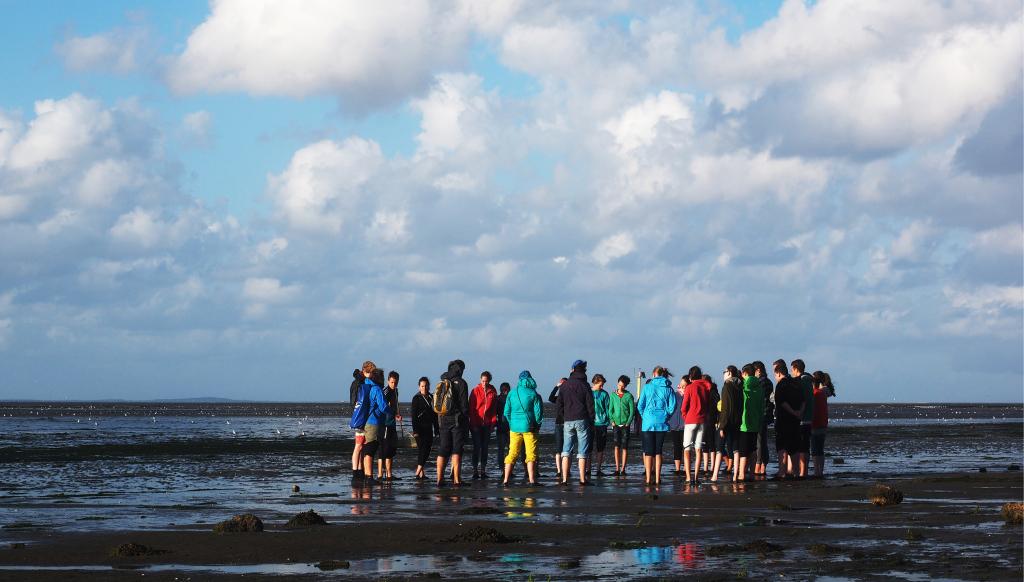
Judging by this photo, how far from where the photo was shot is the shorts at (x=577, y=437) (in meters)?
21.5

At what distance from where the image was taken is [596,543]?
1316cm

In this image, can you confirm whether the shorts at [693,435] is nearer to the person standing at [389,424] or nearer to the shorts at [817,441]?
the shorts at [817,441]

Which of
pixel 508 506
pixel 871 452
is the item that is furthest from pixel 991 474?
pixel 871 452

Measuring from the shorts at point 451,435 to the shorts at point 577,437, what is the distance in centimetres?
182

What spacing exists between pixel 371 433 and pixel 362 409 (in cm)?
52

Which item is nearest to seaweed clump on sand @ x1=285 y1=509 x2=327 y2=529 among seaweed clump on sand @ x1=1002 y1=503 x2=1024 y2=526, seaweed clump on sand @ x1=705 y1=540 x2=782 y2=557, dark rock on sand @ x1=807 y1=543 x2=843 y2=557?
seaweed clump on sand @ x1=705 y1=540 x2=782 y2=557

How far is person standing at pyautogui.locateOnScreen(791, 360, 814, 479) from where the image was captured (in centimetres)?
2200

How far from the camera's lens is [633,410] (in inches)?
938

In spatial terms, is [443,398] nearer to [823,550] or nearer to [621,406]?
[621,406]

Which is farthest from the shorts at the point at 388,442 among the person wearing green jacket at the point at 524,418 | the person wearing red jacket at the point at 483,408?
the person wearing green jacket at the point at 524,418

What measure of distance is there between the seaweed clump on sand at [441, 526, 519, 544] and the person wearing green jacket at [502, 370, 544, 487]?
7.58m

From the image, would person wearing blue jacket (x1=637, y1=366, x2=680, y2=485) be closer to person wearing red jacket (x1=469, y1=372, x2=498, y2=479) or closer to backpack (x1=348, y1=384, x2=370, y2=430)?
person wearing red jacket (x1=469, y1=372, x2=498, y2=479)

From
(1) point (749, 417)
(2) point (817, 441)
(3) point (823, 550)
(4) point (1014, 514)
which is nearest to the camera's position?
(3) point (823, 550)

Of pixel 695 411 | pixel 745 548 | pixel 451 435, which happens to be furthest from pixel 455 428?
pixel 745 548
